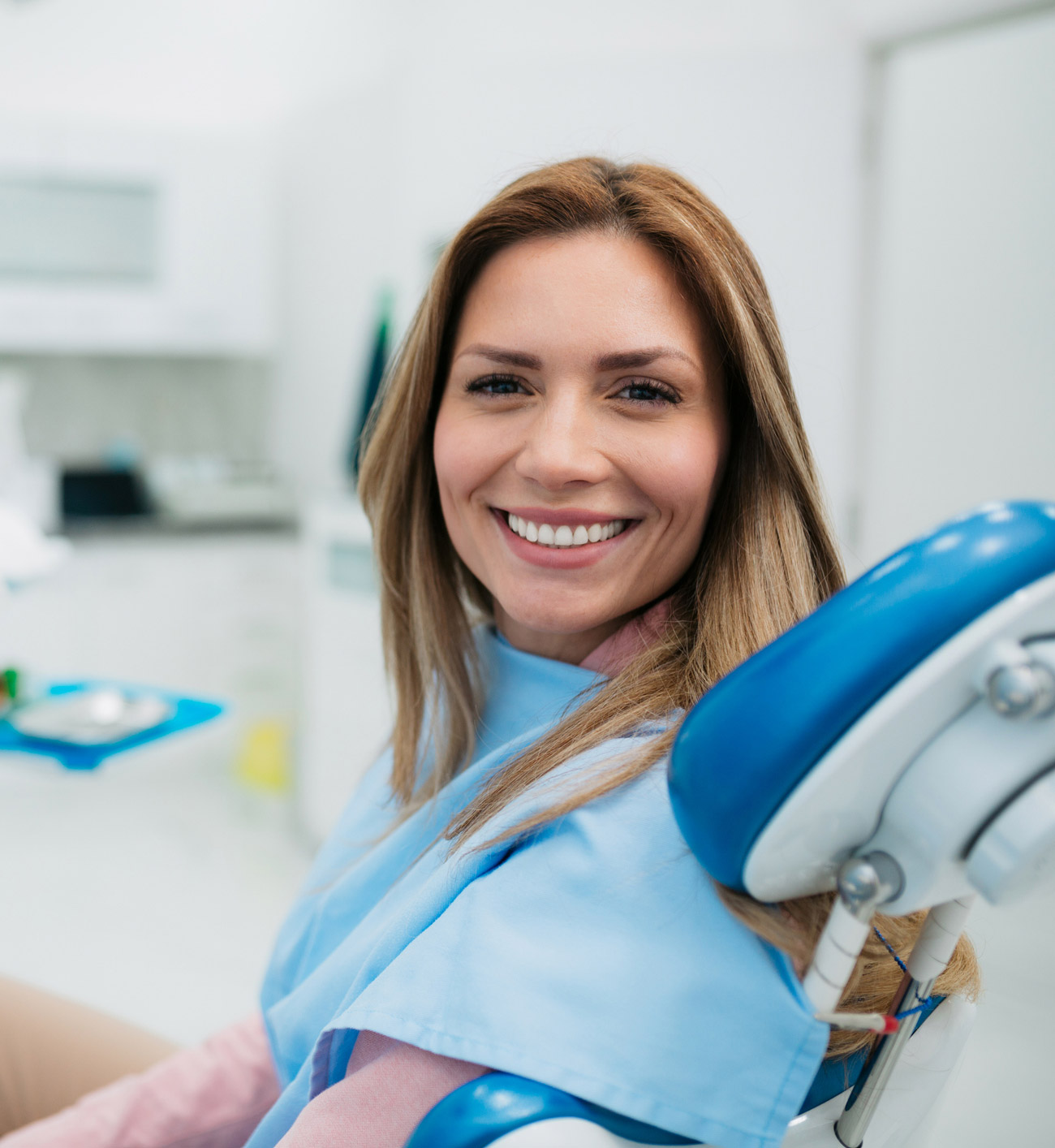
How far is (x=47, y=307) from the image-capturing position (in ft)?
11.0

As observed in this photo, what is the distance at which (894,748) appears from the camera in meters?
0.43

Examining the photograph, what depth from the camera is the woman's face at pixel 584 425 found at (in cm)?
74

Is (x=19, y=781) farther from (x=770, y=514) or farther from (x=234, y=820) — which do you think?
(x=770, y=514)

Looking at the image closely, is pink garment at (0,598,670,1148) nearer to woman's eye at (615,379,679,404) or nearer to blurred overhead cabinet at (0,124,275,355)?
woman's eye at (615,379,679,404)

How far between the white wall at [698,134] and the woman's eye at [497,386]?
0.88m

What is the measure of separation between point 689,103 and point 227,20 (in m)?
Answer: 2.40

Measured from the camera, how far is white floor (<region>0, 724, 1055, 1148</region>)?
116 cm

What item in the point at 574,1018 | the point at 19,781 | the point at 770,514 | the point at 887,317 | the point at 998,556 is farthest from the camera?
the point at 19,781

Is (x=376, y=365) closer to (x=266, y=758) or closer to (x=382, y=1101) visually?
(x=266, y=758)

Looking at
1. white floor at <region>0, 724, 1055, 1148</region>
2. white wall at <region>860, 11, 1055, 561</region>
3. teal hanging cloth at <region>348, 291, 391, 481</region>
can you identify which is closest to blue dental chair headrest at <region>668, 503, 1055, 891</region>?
white floor at <region>0, 724, 1055, 1148</region>

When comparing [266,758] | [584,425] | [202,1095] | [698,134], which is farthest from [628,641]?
[266,758]

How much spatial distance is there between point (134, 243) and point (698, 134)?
212 cm

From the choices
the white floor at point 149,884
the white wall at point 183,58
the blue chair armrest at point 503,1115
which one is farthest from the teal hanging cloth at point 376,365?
the blue chair armrest at point 503,1115

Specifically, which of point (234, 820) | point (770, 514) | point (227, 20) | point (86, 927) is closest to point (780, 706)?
point (770, 514)
